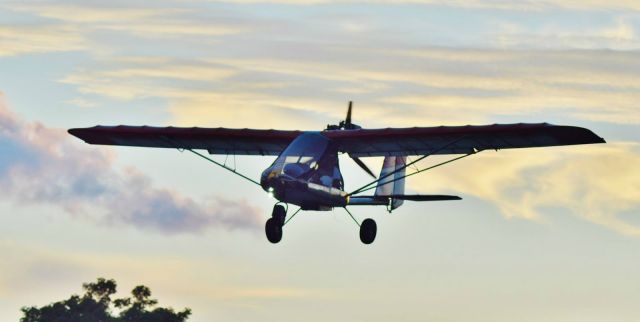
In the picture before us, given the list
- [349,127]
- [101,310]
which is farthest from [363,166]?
[101,310]

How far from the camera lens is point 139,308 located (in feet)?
383

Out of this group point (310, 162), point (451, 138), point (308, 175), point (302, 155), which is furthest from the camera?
point (451, 138)

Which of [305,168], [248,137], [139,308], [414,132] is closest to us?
[305,168]

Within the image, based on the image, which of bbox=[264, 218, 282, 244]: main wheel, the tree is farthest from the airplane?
the tree

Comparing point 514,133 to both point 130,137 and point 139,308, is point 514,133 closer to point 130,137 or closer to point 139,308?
point 130,137

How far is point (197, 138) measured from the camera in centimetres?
5606

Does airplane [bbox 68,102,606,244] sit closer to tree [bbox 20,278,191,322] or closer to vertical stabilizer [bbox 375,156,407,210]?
vertical stabilizer [bbox 375,156,407,210]

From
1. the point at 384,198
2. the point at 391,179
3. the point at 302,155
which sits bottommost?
the point at 384,198

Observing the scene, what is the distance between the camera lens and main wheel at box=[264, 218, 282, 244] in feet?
160

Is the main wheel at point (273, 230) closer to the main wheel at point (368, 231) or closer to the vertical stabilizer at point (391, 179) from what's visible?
the main wheel at point (368, 231)

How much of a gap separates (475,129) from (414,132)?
225 cm

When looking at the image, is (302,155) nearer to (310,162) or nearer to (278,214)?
(310,162)

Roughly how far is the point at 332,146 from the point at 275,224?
3.74m

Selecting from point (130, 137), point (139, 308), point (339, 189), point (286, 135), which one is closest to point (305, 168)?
point (339, 189)
